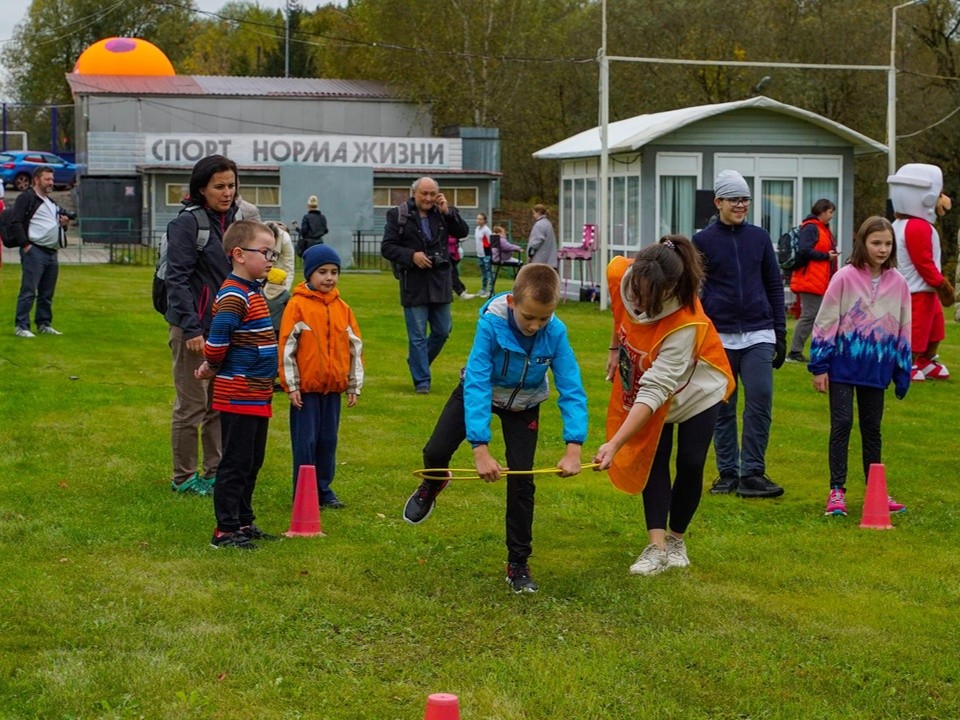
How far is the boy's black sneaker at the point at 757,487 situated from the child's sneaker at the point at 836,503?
1.69 ft

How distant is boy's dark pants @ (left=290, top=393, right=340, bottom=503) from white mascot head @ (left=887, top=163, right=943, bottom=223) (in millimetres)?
6685

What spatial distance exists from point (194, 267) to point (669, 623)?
3.72 meters

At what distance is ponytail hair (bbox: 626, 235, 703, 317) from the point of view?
6.52 meters

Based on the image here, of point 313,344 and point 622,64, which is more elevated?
point 622,64

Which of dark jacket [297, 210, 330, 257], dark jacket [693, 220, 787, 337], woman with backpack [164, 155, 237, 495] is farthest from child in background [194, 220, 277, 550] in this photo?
dark jacket [297, 210, 330, 257]

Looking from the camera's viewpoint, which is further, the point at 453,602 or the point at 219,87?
the point at 219,87

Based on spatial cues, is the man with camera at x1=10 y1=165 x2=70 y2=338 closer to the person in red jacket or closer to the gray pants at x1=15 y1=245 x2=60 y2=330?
the gray pants at x1=15 y1=245 x2=60 y2=330

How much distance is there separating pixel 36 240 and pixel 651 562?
40.3ft

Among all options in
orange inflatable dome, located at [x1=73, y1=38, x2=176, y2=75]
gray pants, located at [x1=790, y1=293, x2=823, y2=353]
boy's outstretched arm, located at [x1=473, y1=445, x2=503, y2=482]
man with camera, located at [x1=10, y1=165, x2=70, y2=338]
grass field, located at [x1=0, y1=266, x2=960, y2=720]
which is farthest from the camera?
orange inflatable dome, located at [x1=73, y1=38, x2=176, y2=75]

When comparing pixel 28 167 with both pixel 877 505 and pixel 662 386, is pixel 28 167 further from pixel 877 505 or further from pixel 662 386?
pixel 662 386

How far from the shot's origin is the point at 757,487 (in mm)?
9164

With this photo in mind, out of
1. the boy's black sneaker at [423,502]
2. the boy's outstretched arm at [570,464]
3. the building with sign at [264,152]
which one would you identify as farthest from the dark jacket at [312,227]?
the boy's outstretched arm at [570,464]

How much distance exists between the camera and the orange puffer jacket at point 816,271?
16.5 metres

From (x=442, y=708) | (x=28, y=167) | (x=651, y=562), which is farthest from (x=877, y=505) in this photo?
(x=28, y=167)
